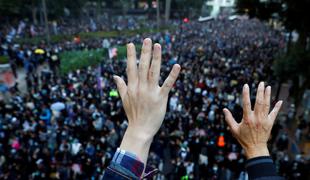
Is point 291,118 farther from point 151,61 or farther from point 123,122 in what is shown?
point 151,61

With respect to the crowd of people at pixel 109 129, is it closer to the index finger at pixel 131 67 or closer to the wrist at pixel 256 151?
the wrist at pixel 256 151

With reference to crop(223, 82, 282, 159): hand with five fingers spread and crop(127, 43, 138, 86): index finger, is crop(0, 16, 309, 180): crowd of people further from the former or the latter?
crop(127, 43, 138, 86): index finger

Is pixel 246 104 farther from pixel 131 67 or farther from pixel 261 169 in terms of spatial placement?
pixel 131 67

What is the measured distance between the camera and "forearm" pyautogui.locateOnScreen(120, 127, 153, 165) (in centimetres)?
127

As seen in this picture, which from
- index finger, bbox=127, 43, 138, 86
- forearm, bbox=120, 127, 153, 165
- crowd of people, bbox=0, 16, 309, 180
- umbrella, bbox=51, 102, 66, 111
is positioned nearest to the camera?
forearm, bbox=120, 127, 153, 165

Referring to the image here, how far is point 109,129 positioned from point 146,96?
928cm

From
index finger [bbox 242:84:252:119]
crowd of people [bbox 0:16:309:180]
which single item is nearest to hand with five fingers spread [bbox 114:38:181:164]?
index finger [bbox 242:84:252:119]

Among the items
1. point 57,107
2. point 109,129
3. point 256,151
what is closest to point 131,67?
point 256,151

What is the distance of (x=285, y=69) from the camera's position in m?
11.4

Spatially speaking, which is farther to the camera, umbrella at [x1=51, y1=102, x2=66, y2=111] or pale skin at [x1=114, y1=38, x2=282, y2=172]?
umbrella at [x1=51, y1=102, x2=66, y2=111]

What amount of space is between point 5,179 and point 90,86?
648 cm

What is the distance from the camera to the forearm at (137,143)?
49.8 inches

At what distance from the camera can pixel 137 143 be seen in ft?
4.24

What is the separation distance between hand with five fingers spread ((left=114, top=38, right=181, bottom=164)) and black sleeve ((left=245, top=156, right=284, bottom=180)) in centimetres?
45
